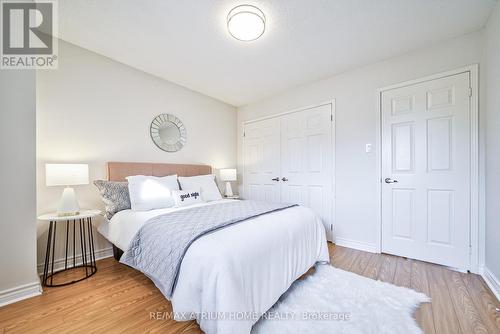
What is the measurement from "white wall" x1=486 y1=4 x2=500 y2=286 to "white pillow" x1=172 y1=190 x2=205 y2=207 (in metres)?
2.95

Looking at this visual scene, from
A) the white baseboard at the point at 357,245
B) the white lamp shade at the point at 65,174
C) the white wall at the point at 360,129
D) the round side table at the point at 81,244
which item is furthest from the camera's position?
the white baseboard at the point at 357,245

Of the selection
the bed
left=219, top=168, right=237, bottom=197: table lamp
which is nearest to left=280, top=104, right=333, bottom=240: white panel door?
left=219, top=168, right=237, bottom=197: table lamp

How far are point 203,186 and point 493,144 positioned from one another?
3071 millimetres

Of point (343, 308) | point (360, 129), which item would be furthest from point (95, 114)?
point (360, 129)

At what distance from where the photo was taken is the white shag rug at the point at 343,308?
130cm

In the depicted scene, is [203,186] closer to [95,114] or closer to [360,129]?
[95,114]

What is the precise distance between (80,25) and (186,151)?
1903 mm

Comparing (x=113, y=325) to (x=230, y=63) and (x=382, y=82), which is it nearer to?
(x=230, y=63)

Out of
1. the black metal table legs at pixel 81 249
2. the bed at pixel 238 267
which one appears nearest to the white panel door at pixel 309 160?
the bed at pixel 238 267

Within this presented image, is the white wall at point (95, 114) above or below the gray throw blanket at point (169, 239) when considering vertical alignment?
above

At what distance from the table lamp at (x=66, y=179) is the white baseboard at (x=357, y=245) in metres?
3.15

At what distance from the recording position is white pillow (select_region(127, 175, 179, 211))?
2.17 meters

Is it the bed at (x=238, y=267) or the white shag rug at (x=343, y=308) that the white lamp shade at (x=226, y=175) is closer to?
the bed at (x=238, y=267)

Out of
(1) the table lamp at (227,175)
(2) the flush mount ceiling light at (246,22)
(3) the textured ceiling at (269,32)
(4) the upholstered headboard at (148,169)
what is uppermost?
(3) the textured ceiling at (269,32)
